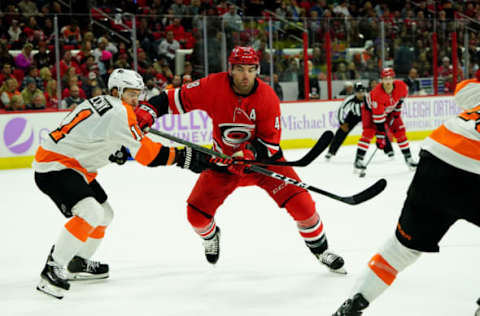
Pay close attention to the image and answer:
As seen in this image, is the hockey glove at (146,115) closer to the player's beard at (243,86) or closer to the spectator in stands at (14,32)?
the player's beard at (243,86)

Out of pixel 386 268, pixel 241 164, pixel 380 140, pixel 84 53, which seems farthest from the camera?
pixel 84 53

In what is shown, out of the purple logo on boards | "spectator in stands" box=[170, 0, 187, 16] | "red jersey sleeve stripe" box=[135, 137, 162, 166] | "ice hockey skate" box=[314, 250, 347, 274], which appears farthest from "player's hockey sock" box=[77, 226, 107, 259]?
"spectator in stands" box=[170, 0, 187, 16]

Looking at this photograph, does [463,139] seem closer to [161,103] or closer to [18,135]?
[161,103]

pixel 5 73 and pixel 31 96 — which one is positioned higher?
pixel 5 73

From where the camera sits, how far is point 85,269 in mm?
3160

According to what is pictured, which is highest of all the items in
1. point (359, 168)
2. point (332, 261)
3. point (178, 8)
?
point (178, 8)

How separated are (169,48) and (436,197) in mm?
7469

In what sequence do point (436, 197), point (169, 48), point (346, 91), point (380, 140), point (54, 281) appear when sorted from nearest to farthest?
point (436, 197), point (54, 281), point (380, 140), point (169, 48), point (346, 91)

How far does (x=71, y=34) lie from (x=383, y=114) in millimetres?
4047

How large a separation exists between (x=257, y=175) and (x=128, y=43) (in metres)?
5.80

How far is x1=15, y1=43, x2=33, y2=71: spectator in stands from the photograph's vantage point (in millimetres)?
8102

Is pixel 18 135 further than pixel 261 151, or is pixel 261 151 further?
pixel 18 135

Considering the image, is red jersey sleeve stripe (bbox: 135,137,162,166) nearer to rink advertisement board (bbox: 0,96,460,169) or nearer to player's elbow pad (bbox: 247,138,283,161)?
player's elbow pad (bbox: 247,138,283,161)

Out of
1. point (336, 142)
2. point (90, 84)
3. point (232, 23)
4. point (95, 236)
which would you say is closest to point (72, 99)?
point (90, 84)
